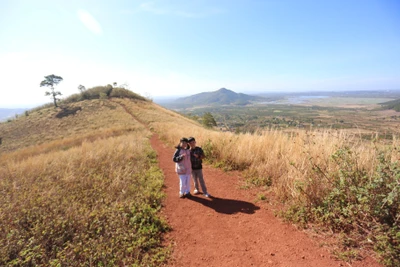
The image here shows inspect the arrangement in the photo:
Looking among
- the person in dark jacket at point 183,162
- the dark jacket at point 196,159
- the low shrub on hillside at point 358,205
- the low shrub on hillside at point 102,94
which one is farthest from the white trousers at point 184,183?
the low shrub on hillside at point 102,94

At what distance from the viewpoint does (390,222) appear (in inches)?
109

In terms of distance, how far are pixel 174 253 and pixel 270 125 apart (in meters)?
6.35

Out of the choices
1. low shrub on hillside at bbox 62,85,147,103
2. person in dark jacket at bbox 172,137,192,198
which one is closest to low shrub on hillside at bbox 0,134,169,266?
person in dark jacket at bbox 172,137,192,198

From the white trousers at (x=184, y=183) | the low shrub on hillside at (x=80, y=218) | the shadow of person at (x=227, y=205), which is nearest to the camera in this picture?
the low shrub on hillside at (x=80, y=218)

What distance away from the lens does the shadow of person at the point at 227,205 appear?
14.0 ft

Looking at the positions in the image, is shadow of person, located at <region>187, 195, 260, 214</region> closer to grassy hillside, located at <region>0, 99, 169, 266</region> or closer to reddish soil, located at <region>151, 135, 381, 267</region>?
reddish soil, located at <region>151, 135, 381, 267</region>

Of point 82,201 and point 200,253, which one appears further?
point 82,201

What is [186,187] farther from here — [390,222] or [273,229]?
[390,222]

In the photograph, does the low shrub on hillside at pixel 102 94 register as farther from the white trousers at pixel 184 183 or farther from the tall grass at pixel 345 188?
the tall grass at pixel 345 188

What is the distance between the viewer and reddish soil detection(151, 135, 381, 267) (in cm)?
284

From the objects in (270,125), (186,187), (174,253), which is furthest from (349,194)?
(270,125)

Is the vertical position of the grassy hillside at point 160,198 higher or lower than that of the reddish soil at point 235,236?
higher

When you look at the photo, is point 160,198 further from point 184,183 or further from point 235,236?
point 235,236

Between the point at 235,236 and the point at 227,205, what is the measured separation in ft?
3.70
